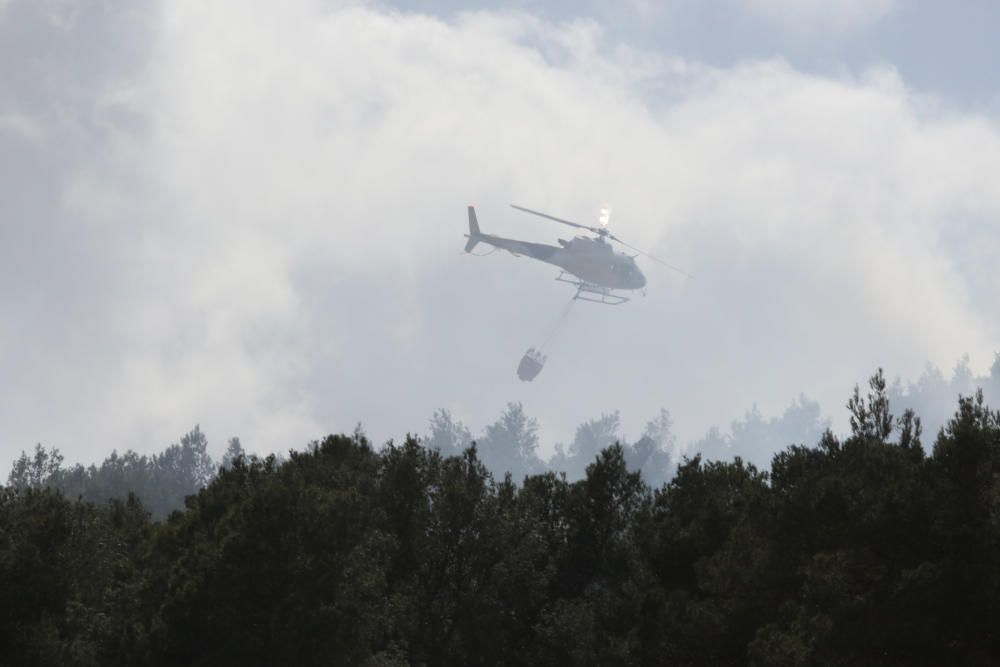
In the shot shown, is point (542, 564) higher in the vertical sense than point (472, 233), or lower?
lower

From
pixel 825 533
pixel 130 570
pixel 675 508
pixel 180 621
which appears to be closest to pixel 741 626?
pixel 825 533

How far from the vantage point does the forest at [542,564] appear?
37.8m

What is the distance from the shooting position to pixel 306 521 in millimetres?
49938

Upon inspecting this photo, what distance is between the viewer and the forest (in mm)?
37750

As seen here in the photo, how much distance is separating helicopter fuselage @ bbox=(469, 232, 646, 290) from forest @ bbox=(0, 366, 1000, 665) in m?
90.3

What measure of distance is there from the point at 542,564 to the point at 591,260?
97.0 meters

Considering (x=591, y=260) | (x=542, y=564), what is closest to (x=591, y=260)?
(x=591, y=260)

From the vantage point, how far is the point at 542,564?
212 feet

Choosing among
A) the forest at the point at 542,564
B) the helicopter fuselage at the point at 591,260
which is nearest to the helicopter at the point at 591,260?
the helicopter fuselage at the point at 591,260

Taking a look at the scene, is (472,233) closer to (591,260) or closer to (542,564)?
(591,260)

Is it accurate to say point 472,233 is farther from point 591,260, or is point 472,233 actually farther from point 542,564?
point 542,564

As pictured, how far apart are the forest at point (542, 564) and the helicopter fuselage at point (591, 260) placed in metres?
90.3

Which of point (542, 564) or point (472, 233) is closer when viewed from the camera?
point (542, 564)

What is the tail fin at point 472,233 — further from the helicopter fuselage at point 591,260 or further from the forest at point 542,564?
the forest at point 542,564
